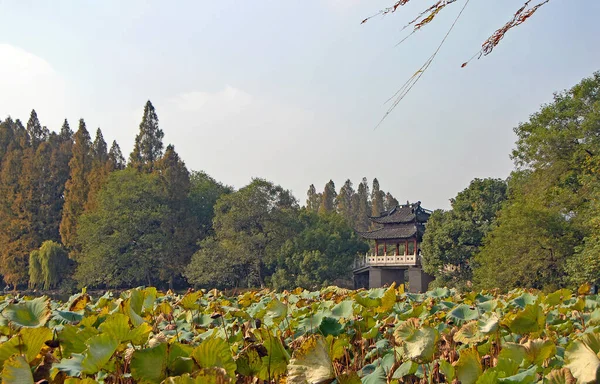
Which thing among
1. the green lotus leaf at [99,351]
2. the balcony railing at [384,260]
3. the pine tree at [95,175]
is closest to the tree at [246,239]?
the balcony railing at [384,260]

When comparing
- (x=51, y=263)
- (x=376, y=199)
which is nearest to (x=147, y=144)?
(x=51, y=263)

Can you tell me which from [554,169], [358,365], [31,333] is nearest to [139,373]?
[31,333]

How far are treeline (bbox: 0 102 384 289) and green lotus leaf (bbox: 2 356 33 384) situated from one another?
2285 cm

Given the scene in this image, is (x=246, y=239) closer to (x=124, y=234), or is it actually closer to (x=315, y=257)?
(x=315, y=257)

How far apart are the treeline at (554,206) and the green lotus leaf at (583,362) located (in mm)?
12682

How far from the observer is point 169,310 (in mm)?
2139

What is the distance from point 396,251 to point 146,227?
11.6 meters

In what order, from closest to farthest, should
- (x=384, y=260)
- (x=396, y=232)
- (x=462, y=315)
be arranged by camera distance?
1. (x=462, y=315)
2. (x=384, y=260)
3. (x=396, y=232)

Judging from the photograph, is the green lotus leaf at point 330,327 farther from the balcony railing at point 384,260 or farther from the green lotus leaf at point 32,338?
the balcony railing at point 384,260

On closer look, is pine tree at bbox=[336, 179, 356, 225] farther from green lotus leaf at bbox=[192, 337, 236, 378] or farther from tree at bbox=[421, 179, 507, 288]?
green lotus leaf at bbox=[192, 337, 236, 378]

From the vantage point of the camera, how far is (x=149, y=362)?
38.4 inches

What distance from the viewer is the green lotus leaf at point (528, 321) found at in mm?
1434

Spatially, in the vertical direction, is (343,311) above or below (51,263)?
below

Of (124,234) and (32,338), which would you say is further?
(124,234)
